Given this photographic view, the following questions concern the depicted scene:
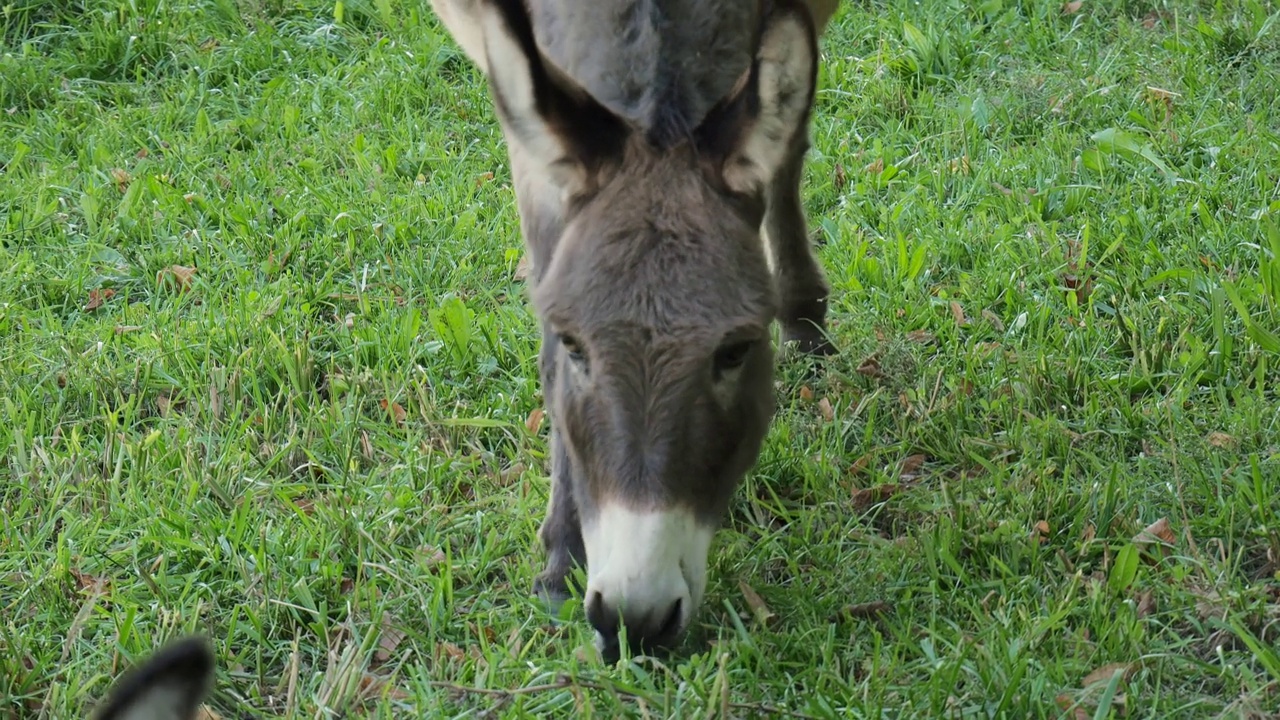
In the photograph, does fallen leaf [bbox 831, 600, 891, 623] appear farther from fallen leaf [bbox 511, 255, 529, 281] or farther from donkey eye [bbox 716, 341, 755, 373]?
fallen leaf [bbox 511, 255, 529, 281]

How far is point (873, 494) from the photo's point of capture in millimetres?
4043

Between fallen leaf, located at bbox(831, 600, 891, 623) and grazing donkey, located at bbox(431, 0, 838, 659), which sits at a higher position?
grazing donkey, located at bbox(431, 0, 838, 659)

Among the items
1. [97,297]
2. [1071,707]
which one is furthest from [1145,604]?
[97,297]

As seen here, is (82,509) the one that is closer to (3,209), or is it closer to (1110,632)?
(3,209)

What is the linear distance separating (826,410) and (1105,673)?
4.81ft

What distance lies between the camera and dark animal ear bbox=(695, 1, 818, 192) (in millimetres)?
3092

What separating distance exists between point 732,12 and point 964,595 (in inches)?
65.9

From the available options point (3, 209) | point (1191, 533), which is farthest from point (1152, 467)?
point (3, 209)

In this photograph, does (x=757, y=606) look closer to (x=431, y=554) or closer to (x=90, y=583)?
(x=431, y=554)

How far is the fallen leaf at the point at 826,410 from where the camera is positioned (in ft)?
14.4

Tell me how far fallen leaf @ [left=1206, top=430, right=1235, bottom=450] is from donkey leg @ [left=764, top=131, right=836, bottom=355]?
1296mm

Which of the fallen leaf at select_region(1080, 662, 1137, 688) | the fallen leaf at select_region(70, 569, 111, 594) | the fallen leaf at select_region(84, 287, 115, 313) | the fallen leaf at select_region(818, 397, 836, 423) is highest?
the fallen leaf at select_region(84, 287, 115, 313)

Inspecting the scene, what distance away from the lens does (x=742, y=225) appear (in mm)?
3207

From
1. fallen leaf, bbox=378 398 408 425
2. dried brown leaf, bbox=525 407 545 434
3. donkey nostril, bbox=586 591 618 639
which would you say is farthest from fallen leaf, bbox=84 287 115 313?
donkey nostril, bbox=586 591 618 639
